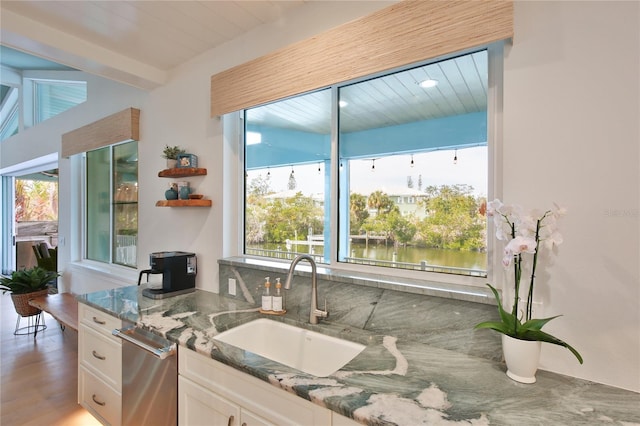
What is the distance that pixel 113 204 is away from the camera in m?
3.35

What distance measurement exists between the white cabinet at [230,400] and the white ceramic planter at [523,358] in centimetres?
65

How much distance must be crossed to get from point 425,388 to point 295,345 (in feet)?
2.42

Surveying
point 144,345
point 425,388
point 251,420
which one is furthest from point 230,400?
point 425,388

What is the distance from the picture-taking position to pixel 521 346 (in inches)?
41.8

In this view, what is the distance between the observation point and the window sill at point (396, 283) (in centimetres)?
128

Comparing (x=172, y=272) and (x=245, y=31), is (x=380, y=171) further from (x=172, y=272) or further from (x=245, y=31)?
(x=172, y=272)

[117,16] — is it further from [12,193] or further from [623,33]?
[12,193]

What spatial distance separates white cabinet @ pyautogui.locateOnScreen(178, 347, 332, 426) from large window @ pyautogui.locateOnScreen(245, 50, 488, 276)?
830 millimetres

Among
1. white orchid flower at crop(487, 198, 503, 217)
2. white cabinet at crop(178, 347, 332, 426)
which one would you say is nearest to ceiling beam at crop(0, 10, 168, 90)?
white cabinet at crop(178, 347, 332, 426)

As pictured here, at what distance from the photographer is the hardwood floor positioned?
2.12 metres

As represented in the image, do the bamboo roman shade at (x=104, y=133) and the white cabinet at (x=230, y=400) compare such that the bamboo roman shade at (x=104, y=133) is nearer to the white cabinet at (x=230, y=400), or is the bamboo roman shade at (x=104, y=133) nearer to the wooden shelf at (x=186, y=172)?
the wooden shelf at (x=186, y=172)

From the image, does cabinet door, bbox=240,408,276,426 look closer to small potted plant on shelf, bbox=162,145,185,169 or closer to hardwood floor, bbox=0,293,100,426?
hardwood floor, bbox=0,293,100,426

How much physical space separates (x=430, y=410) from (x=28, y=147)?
19.3 feet

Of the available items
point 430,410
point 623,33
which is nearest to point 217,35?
point 623,33
